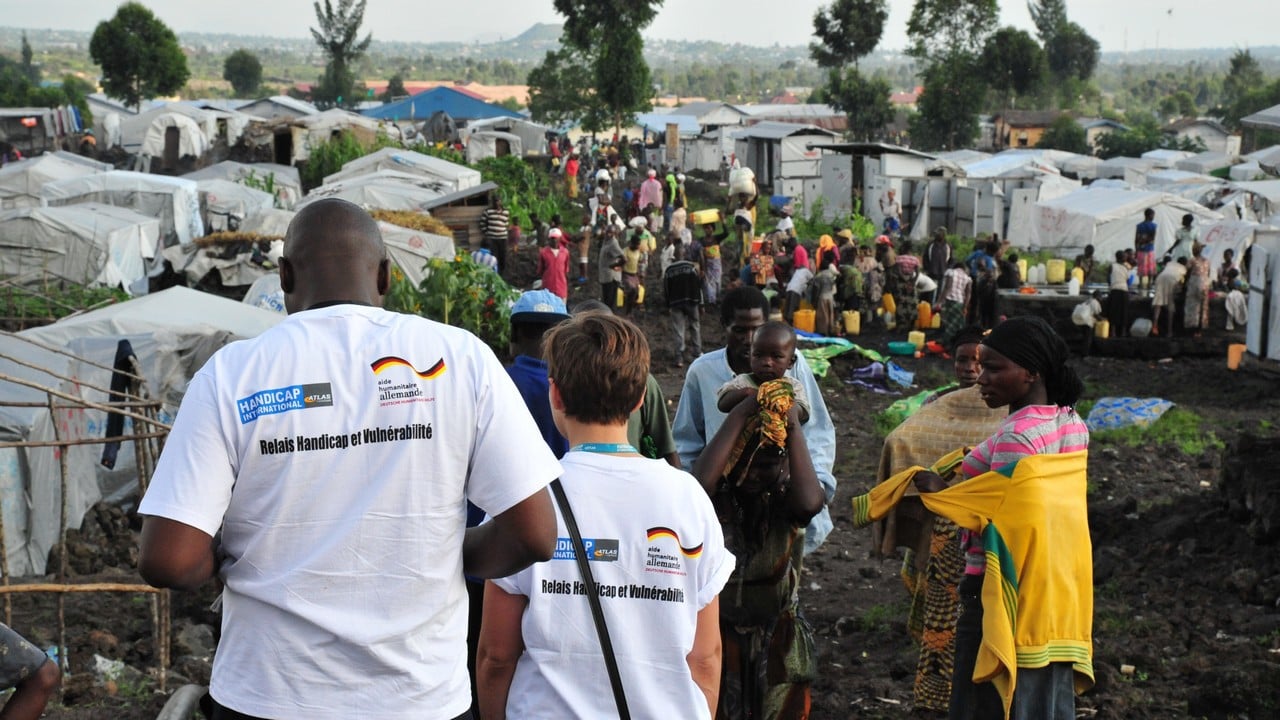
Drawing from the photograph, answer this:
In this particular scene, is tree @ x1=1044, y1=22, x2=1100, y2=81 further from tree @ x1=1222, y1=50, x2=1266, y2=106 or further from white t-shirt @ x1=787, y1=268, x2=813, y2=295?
white t-shirt @ x1=787, y1=268, x2=813, y2=295

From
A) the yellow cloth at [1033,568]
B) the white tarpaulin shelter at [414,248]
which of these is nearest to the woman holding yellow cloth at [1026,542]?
the yellow cloth at [1033,568]

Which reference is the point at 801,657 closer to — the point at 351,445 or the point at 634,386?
the point at 634,386

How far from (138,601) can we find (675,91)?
182 m

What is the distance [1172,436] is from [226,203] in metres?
22.2

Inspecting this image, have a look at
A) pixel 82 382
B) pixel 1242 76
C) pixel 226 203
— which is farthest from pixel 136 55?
pixel 1242 76

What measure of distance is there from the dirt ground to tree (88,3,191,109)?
60.8 meters

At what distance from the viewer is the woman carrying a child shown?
3.76m

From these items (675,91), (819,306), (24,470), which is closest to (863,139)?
(819,306)

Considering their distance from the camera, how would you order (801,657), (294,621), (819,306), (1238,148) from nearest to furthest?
1. (294,621)
2. (801,657)
3. (819,306)
4. (1238,148)

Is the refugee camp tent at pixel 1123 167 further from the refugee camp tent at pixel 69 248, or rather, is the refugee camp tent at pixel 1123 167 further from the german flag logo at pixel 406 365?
the german flag logo at pixel 406 365

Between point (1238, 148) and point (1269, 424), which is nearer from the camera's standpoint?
point (1269, 424)

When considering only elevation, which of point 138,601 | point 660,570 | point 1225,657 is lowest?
point 138,601

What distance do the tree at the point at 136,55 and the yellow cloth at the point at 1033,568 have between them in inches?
2673

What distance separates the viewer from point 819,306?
57.3 ft
